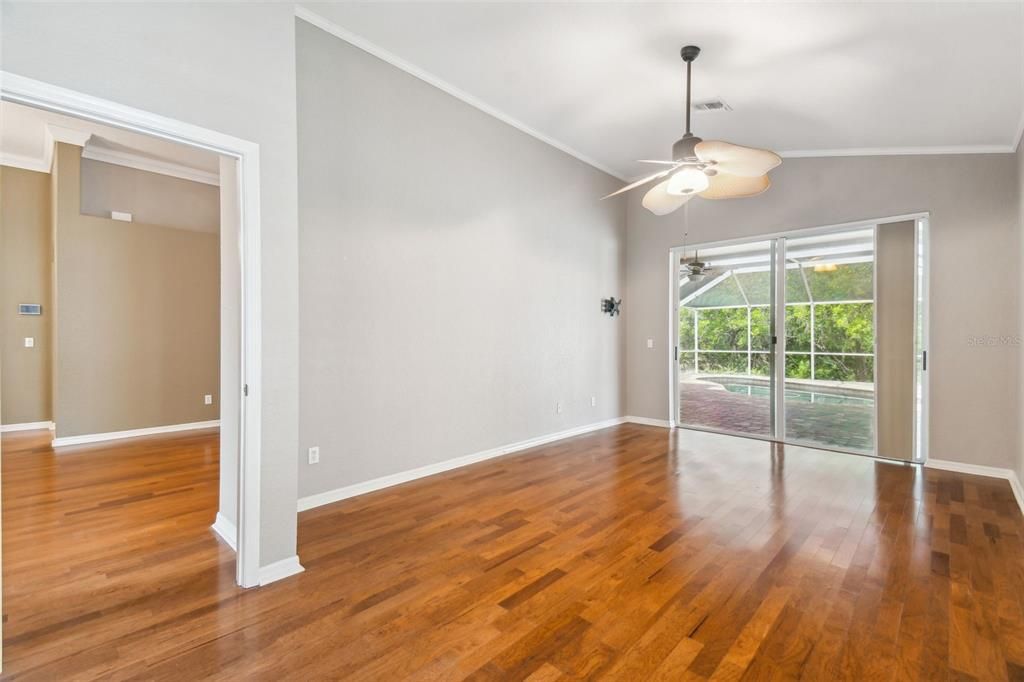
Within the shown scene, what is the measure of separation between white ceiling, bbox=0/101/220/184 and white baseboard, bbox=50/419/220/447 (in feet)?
10.8

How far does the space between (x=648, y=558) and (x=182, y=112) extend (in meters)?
3.25

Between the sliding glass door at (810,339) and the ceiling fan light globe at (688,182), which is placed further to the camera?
the sliding glass door at (810,339)

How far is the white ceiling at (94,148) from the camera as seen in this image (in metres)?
5.01

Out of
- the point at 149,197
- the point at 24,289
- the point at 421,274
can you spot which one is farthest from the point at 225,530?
the point at 24,289

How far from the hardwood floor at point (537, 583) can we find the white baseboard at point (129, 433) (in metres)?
1.51

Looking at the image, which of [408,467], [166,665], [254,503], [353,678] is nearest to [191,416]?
[408,467]

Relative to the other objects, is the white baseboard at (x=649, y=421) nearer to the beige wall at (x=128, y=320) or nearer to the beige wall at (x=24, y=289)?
the beige wall at (x=128, y=320)

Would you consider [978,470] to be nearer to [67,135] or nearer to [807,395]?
[807,395]

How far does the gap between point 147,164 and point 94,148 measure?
51 cm

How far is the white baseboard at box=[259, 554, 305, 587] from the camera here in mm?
2363

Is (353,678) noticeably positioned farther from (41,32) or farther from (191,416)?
(191,416)

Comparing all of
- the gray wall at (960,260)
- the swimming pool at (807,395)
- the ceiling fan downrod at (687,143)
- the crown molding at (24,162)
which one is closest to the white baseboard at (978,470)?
the gray wall at (960,260)

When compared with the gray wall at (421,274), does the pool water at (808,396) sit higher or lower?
lower

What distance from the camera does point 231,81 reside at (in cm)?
226
